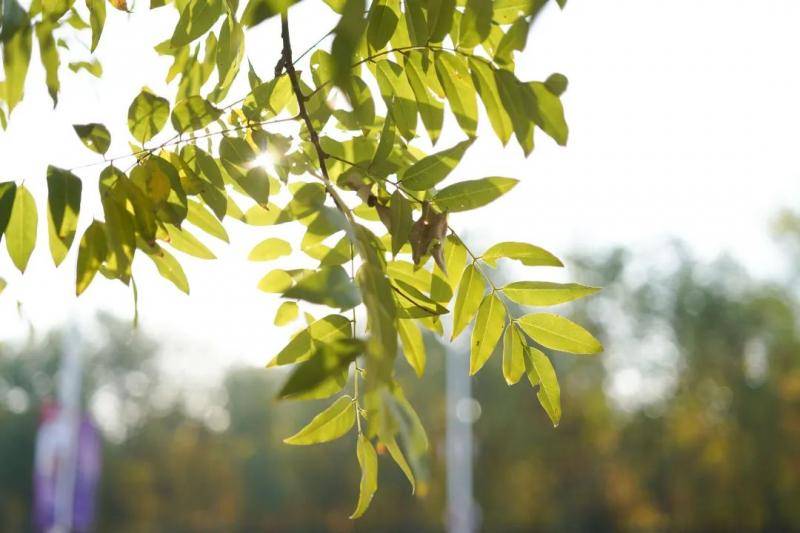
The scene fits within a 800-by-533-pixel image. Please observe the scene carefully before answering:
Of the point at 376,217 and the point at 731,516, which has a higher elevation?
the point at 376,217

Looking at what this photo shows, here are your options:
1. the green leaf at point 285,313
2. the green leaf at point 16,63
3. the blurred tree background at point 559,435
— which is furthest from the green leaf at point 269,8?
the blurred tree background at point 559,435

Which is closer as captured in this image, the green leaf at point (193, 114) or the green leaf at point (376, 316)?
the green leaf at point (376, 316)

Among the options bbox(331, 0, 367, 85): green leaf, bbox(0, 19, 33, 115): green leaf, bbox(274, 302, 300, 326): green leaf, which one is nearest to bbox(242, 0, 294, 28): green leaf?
bbox(331, 0, 367, 85): green leaf

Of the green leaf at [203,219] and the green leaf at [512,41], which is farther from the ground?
the green leaf at [512,41]

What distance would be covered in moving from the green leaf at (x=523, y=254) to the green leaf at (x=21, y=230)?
0.30 meters

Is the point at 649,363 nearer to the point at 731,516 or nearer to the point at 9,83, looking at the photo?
the point at 731,516

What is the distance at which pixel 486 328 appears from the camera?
61 cm

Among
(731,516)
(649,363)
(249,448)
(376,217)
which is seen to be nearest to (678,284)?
(649,363)

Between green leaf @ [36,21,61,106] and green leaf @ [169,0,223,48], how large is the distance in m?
0.07

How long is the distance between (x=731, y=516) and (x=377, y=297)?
16169 mm

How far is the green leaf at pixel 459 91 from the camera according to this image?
22.5 inches

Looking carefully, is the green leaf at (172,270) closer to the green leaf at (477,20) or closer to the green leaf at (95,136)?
the green leaf at (95,136)

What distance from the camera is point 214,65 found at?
671mm

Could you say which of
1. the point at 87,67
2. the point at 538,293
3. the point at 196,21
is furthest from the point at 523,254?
the point at 87,67
